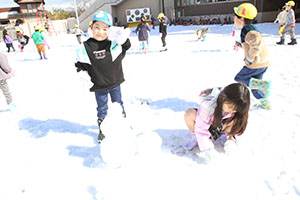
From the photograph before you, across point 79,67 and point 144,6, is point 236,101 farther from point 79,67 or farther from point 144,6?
point 144,6

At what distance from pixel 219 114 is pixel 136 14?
1078 inches

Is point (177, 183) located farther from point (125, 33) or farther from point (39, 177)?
point (125, 33)

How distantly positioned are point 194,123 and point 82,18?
98.5 feet

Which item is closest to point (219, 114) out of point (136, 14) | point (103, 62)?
point (103, 62)

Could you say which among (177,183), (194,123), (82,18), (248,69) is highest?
(82,18)

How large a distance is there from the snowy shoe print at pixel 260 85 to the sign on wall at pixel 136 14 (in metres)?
25.5

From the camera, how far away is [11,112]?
13.0ft

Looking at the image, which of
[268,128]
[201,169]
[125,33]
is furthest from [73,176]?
[268,128]

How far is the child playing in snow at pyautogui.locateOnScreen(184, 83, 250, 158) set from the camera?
1828 millimetres

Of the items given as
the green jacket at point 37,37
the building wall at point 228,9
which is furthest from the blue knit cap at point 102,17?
the building wall at point 228,9

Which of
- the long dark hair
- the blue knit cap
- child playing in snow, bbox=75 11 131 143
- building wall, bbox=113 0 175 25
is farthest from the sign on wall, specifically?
the long dark hair

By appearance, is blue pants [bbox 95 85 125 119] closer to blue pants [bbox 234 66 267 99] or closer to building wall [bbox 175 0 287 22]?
blue pants [bbox 234 66 267 99]

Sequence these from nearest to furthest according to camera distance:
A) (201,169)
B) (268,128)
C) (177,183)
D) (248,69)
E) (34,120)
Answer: (177,183)
(201,169)
(268,128)
(248,69)
(34,120)

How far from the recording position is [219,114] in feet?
6.52
